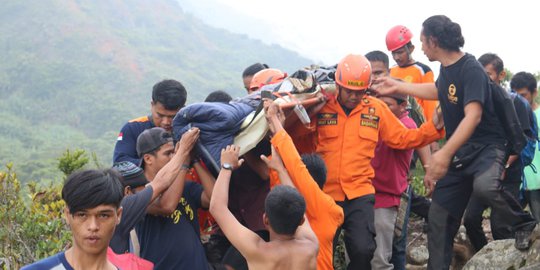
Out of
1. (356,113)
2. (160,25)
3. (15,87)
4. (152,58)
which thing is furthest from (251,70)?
(160,25)

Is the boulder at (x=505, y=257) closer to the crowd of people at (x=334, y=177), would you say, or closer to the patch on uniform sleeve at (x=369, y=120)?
the crowd of people at (x=334, y=177)

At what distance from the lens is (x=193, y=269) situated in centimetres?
435

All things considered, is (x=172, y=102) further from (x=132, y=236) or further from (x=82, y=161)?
(x=82, y=161)

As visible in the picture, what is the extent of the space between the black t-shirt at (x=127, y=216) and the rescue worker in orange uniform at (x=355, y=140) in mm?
1847

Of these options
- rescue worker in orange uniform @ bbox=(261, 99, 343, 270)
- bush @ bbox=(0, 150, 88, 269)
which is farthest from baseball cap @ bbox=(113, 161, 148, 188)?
bush @ bbox=(0, 150, 88, 269)

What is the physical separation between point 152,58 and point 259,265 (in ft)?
277

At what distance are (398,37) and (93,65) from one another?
7663 cm

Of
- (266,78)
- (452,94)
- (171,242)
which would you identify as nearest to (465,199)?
(452,94)

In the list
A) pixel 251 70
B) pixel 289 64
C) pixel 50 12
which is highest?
pixel 251 70

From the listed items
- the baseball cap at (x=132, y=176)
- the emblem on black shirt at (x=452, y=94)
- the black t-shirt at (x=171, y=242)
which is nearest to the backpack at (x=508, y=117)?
the emblem on black shirt at (x=452, y=94)

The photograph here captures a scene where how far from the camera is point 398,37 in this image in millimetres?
6906

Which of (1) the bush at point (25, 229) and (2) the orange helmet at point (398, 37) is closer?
(1) the bush at point (25, 229)

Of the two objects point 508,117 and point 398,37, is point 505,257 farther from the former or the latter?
point 398,37

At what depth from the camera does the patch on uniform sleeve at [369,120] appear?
547 cm
